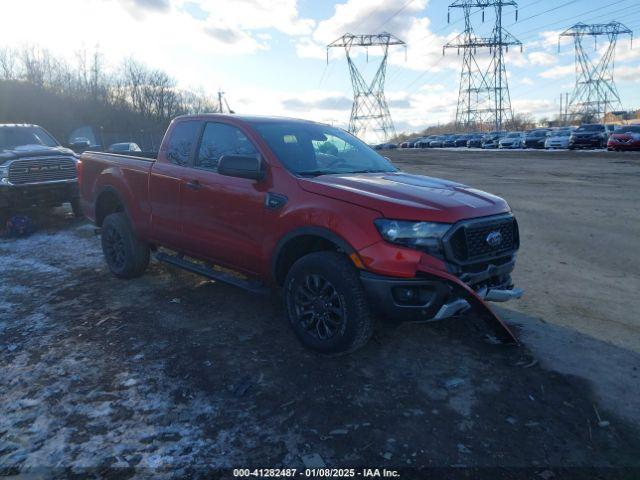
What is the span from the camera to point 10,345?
411cm

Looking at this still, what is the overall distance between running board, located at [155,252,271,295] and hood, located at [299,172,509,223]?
1033 millimetres

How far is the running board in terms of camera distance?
4312 millimetres

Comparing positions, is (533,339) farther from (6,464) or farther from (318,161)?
(6,464)

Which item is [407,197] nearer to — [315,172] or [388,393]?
[315,172]

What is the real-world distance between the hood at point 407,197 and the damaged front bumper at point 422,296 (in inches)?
16.9

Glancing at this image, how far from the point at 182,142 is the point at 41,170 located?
5942 millimetres

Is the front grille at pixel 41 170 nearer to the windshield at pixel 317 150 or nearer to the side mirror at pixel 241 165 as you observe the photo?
the windshield at pixel 317 150

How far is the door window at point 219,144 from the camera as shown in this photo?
4539mm

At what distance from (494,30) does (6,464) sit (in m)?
64.0

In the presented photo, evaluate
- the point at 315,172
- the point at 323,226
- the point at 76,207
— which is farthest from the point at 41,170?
the point at 323,226

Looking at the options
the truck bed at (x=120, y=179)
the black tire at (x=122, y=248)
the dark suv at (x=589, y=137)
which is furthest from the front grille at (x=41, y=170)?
the dark suv at (x=589, y=137)

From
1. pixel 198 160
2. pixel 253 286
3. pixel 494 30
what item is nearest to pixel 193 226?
pixel 198 160

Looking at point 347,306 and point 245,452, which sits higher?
point 347,306

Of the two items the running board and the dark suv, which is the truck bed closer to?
the running board
